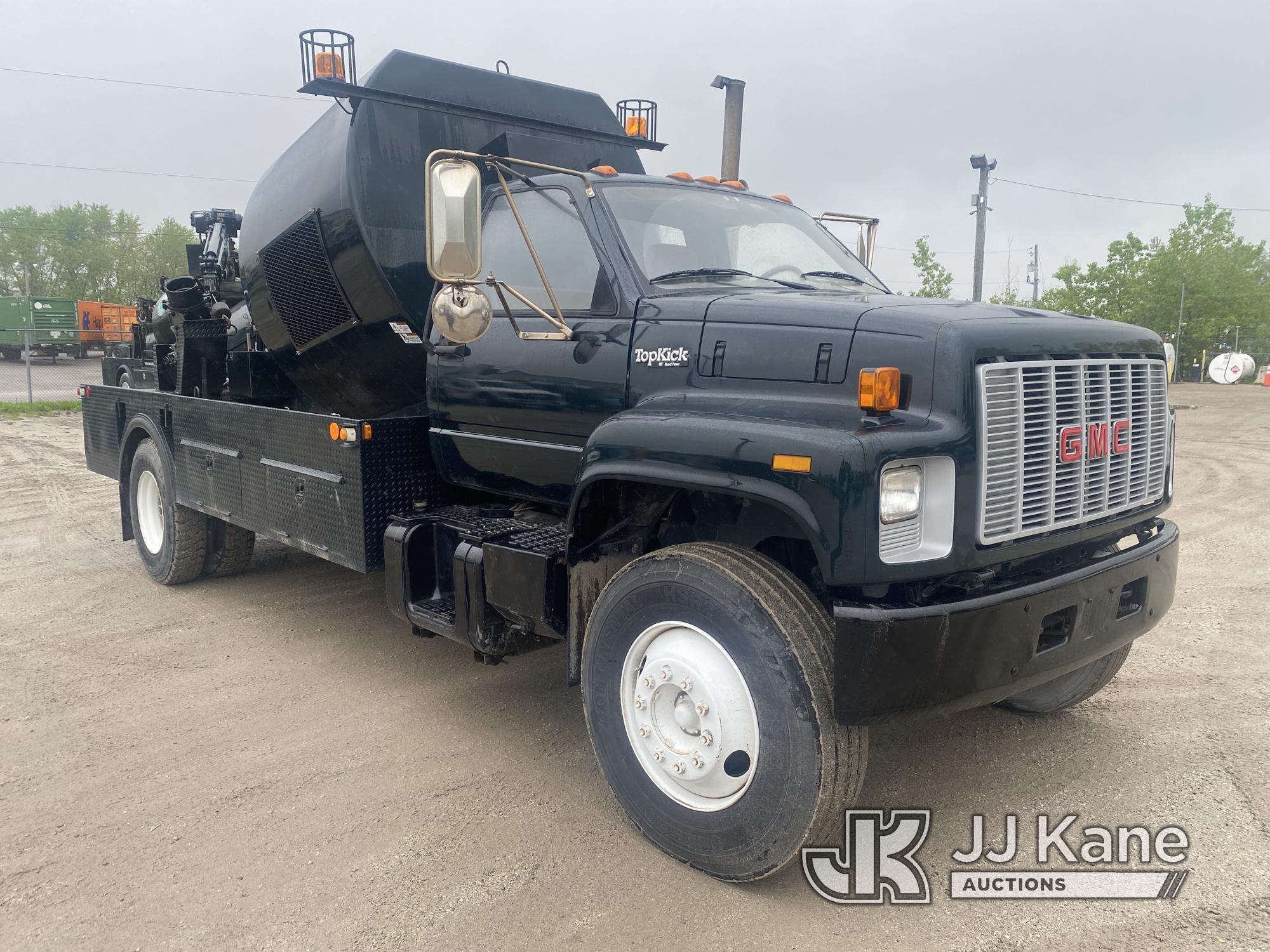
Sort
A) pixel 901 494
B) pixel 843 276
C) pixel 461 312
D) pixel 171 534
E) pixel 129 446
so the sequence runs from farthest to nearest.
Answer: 1. pixel 129 446
2. pixel 171 534
3. pixel 843 276
4. pixel 461 312
5. pixel 901 494

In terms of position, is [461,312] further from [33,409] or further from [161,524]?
[33,409]

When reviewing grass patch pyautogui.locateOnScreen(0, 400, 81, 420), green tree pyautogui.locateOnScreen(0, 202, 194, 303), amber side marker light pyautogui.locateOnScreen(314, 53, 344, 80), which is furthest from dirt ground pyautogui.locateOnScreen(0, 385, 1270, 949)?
green tree pyautogui.locateOnScreen(0, 202, 194, 303)

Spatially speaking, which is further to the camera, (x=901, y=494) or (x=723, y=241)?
(x=723, y=241)

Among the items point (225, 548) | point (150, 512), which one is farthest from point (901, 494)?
point (150, 512)

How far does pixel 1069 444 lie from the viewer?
3084mm

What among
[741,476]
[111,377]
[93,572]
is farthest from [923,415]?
[111,377]

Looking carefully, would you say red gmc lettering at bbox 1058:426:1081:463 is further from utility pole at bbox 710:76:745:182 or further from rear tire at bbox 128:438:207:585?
utility pole at bbox 710:76:745:182

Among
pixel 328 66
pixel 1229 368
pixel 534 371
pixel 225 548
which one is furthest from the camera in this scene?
pixel 1229 368

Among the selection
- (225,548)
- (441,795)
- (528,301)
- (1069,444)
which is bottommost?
(441,795)

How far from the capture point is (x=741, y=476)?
9.61 feet

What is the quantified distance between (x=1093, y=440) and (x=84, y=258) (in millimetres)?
82113

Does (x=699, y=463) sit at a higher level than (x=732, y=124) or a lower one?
lower

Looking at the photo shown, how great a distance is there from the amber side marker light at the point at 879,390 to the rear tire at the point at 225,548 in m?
5.28

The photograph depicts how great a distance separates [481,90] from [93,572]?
4758 mm
